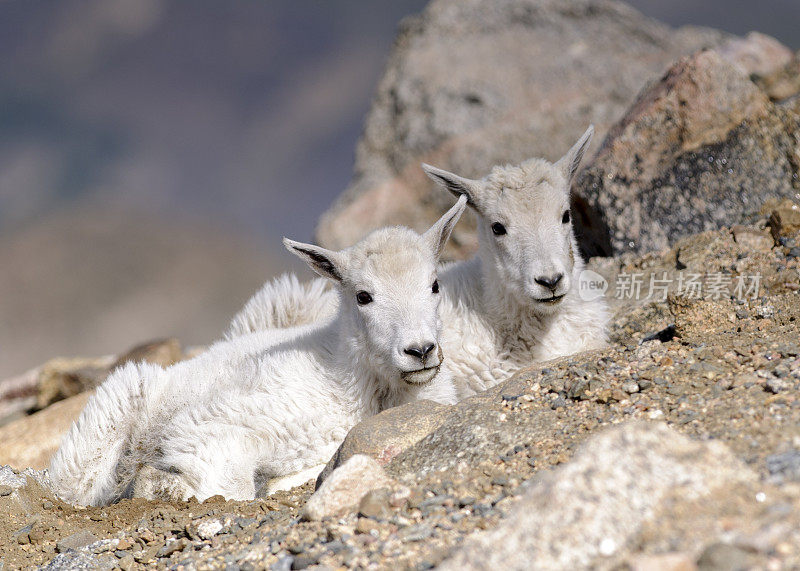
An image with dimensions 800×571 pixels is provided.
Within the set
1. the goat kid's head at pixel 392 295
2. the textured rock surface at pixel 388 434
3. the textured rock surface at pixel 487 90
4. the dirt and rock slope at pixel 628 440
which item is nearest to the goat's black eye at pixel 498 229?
the goat kid's head at pixel 392 295

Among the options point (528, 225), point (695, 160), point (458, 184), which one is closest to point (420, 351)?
point (528, 225)

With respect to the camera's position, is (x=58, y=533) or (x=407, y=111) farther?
(x=407, y=111)

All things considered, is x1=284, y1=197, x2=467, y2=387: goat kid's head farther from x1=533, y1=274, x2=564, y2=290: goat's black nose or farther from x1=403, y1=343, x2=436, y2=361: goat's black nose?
x1=533, y1=274, x2=564, y2=290: goat's black nose

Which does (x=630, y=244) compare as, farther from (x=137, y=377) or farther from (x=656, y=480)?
(x=656, y=480)

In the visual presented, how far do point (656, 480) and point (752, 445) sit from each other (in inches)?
31.2

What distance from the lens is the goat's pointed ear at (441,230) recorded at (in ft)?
19.0

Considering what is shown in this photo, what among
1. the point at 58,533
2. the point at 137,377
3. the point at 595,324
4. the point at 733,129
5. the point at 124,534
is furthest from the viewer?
the point at 733,129

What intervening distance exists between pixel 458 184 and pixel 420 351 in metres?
2.26

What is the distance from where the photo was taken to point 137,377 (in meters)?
6.02

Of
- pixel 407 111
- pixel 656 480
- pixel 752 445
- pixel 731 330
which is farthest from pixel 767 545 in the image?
pixel 407 111

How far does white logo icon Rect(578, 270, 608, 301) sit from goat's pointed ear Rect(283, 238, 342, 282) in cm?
241

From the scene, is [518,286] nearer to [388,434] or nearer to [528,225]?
[528,225]

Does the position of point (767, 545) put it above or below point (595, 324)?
above

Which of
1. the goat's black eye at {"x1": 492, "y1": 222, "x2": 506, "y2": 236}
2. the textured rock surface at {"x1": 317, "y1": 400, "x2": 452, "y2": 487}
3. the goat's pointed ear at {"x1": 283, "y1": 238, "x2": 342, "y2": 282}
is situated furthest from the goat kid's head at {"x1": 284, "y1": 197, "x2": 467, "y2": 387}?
the goat's black eye at {"x1": 492, "y1": 222, "x2": 506, "y2": 236}
